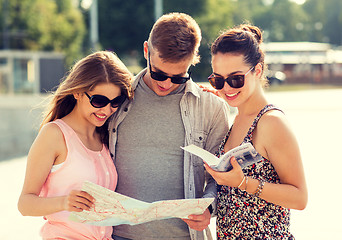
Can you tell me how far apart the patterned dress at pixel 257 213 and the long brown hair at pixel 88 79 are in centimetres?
79

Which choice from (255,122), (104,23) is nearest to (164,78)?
(255,122)

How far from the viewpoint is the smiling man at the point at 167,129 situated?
2.79 meters

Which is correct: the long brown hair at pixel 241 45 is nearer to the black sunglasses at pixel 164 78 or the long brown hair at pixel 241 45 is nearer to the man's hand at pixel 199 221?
the black sunglasses at pixel 164 78

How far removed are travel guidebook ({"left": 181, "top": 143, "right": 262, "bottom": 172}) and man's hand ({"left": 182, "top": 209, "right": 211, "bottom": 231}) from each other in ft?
1.18

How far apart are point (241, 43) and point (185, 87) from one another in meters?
0.57

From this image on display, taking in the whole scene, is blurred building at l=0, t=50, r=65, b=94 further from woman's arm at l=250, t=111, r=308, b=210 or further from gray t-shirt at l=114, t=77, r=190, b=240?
woman's arm at l=250, t=111, r=308, b=210

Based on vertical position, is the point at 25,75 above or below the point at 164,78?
below

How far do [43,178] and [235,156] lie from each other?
96cm

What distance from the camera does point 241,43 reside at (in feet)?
8.43

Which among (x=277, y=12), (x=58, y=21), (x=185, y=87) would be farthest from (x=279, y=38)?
(x=185, y=87)

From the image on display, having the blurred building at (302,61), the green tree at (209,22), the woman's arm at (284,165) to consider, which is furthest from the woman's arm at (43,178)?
the blurred building at (302,61)

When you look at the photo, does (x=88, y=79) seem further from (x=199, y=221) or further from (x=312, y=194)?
(x=312, y=194)

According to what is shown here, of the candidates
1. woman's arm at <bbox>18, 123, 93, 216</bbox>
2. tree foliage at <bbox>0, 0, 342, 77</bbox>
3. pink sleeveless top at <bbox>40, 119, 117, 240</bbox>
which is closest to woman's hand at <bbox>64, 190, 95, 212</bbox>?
woman's arm at <bbox>18, 123, 93, 216</bbox>

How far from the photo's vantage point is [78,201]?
2312 millimetres
